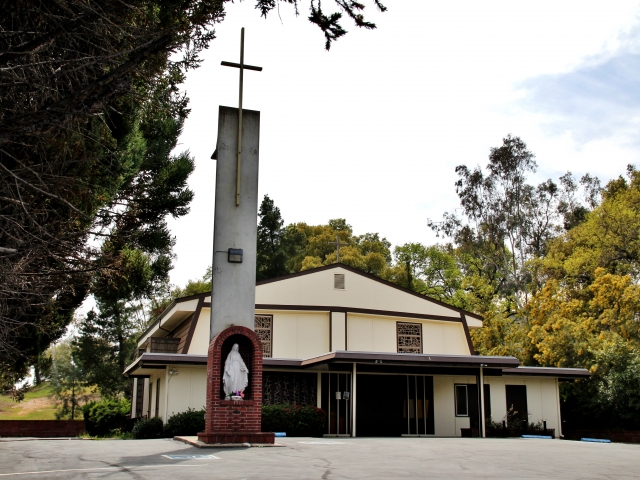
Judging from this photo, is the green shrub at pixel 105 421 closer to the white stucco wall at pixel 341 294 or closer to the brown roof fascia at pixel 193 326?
the brown roof fascia at pixel 193 326

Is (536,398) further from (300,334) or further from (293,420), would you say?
(293,420)

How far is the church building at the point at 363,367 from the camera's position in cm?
2411

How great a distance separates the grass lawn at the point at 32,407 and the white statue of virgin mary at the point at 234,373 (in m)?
51.0

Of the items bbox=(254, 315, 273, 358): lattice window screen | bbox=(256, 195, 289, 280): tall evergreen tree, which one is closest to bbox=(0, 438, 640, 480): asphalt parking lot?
bbox=(254, 315, 273, 358): lattice window screen

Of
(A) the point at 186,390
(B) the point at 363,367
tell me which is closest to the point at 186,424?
(A) the point at 186,390

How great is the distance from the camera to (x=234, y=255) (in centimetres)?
1517

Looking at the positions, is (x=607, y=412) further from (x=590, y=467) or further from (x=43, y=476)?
(x=43, y=476)

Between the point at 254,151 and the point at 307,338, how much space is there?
11.6 m

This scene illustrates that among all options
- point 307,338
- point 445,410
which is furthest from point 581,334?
point 307,338

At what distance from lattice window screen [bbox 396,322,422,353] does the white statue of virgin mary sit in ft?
43.7

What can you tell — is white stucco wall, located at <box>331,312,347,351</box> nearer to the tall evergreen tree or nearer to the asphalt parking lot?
the asphalt parking lot

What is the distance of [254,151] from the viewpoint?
15812 mm

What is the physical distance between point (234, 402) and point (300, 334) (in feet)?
38.1

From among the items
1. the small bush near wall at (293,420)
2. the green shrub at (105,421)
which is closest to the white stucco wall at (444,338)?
the small bush near wall at (293,420)
